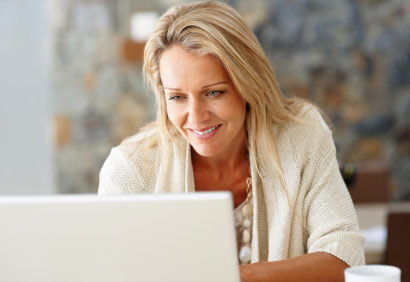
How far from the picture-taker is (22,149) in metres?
5.39

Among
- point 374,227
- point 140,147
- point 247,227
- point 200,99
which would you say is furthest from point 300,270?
point 374,227

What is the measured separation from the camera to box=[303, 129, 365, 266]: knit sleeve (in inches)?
67.9

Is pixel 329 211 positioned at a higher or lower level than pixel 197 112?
lower

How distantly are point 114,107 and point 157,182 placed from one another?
11.8 ft

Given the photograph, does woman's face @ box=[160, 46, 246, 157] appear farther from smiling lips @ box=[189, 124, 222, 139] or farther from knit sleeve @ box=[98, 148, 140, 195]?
knit sleeve @ box=[98, 148, 140, 195]

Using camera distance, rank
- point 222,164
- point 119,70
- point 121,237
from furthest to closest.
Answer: point 119,70, point 222,164, point 121,237

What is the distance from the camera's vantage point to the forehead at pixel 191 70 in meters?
1.74

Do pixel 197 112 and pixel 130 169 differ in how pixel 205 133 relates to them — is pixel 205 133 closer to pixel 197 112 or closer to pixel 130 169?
pixel 197 112

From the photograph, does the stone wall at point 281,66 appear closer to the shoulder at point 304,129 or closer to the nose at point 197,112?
the shoulder at point 304,129

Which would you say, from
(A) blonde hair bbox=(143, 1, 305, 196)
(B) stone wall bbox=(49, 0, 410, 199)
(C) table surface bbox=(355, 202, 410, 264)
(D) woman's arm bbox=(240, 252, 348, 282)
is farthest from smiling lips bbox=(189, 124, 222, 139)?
(B) stone wall bbox=(49, 0, 410, 199)

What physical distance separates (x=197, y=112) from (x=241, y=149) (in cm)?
35

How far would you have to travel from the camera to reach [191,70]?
1.74 metres

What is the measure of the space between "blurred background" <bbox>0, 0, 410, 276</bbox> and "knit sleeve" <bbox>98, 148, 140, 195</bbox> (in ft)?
11.4

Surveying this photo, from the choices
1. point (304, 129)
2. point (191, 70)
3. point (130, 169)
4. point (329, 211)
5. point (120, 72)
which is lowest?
point (329, 211)
